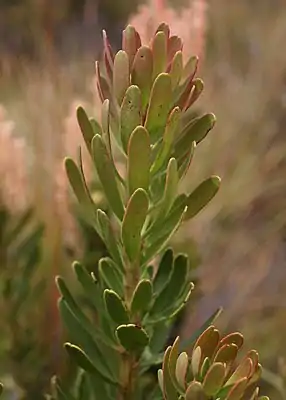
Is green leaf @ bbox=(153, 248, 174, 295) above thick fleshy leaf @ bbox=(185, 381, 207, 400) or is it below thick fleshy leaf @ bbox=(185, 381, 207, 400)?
above

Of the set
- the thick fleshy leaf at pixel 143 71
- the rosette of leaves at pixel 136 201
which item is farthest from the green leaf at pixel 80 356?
the thick fleshy leaf at pixel 143 71

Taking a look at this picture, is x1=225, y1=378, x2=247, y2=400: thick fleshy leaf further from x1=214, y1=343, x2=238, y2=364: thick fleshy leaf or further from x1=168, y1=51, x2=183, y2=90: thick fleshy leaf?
x1=168, y1=51, x2=183, y2=90: thick fleshy leaf

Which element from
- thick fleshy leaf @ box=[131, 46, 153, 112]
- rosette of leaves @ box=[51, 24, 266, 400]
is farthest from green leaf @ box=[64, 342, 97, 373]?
thick fleshy leaf @ box=[131, 46, 153, 112]

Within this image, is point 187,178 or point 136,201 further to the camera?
point 187,178

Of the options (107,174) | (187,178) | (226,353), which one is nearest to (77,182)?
(107,174)

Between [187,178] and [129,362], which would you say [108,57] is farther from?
[187,178]

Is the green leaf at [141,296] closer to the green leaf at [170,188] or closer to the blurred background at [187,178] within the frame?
the green leaf at [170,188]
